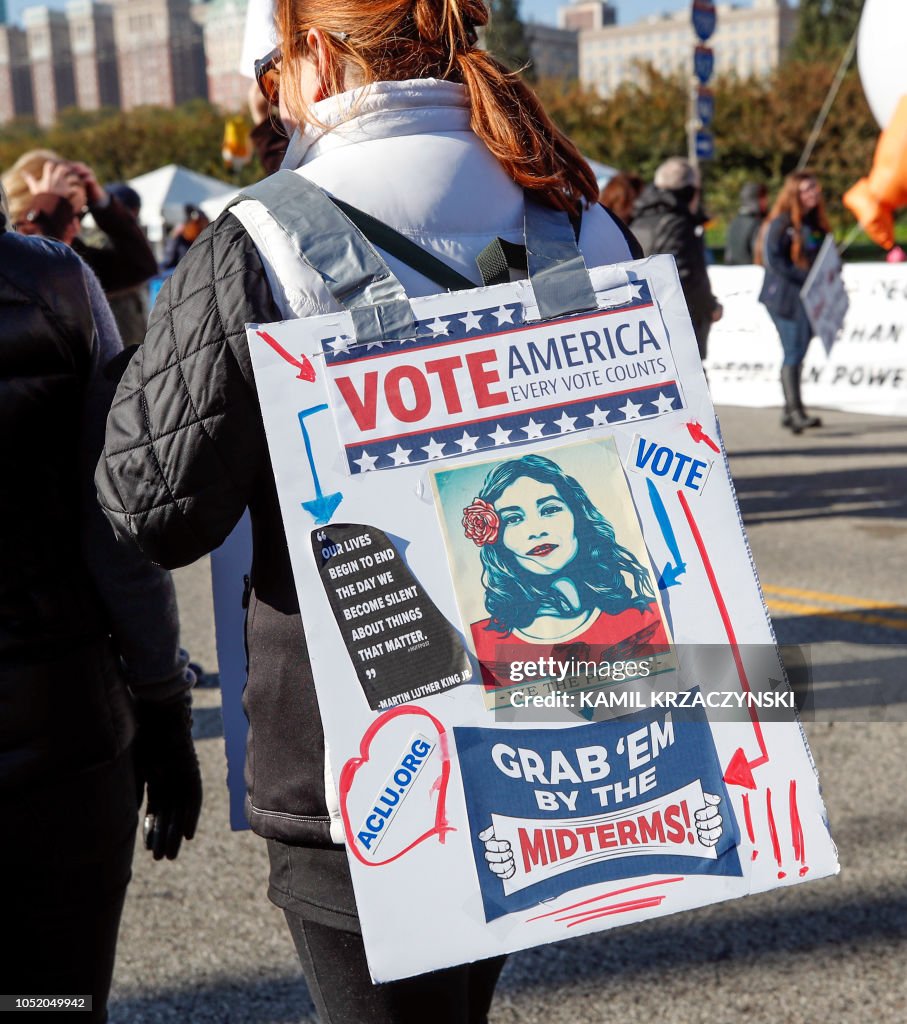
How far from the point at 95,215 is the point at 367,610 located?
12.6 ft

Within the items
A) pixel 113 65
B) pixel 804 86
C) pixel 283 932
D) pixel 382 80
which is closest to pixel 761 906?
pixel 283 932

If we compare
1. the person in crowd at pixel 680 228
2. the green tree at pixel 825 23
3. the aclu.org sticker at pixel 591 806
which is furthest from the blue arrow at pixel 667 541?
the green tree at pixel 825 23

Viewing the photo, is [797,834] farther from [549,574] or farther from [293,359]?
[293,359]

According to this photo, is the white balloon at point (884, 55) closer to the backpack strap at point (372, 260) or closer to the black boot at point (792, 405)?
the backpack strap at point (372, 260)

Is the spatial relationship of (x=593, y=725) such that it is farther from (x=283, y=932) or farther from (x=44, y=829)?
(x=283, y=932)

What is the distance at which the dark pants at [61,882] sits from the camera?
1521mm

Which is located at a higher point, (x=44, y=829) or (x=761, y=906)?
(x=44, y=829)

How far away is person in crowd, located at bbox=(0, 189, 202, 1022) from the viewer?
4.84 ft

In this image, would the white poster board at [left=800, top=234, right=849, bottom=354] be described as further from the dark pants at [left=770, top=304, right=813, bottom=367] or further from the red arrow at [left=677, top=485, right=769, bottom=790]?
the red arrow at [left=677, top=485, right=769, bottom=790]

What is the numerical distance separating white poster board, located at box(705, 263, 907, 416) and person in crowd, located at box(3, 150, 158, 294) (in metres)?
5.59

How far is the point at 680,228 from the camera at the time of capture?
281 inches

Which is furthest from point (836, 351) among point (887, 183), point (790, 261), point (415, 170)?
point (415, 170)

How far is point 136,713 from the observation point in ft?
5.57

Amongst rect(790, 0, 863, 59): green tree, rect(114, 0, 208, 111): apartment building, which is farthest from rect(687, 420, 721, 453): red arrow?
rect(114, 0, 208, 111): apartment building
